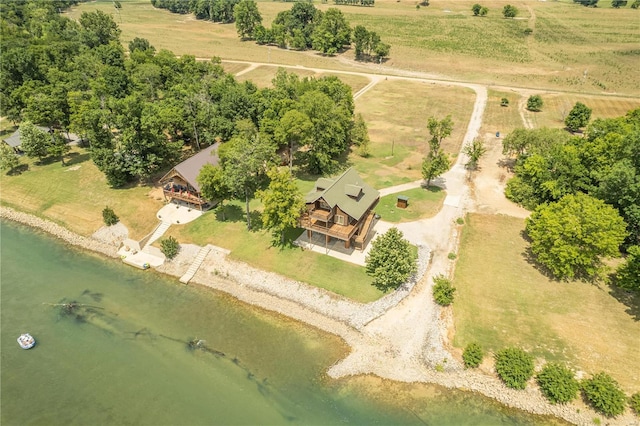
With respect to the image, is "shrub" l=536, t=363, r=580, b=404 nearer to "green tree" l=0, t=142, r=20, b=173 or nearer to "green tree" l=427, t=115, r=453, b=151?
"green tree" l=427, t=115, r=453, b=151

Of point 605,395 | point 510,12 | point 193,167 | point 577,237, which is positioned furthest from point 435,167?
point 510,12

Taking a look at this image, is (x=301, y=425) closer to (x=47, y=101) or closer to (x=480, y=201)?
(x=480, y=201)

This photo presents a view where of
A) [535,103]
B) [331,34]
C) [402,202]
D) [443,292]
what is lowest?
[443,292]

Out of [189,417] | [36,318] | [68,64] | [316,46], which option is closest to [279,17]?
[316,46]

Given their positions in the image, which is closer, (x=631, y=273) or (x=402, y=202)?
(x=631, y=273)

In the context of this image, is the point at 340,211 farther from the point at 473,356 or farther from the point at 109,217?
the point at 109,217

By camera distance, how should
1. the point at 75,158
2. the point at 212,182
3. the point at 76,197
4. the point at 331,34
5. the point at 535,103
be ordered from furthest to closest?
the point at 331,34 < the point at 535,103 < the point at 75,158 < the point at 76,197 < the point at 212,182
